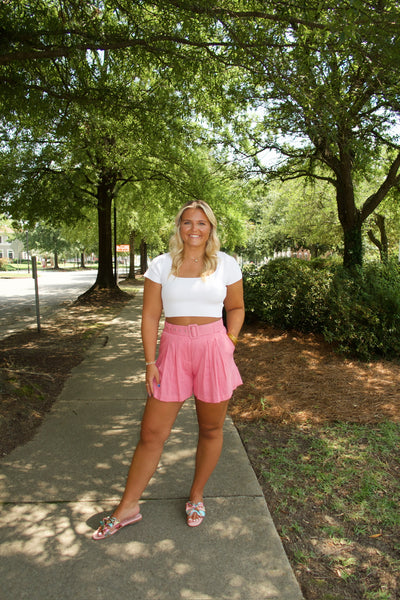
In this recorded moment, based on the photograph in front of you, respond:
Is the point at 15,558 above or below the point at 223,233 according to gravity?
below

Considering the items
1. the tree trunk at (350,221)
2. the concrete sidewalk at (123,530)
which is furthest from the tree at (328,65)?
the concrete sidewalk at (123,530)

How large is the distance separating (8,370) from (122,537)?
3.36 metres

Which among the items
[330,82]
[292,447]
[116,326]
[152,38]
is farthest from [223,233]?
[292,447]

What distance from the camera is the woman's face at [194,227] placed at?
2.60m

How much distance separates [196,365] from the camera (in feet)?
8.35

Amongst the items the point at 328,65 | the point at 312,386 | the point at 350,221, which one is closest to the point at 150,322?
the point at 312,386

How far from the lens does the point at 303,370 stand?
5.75 meters

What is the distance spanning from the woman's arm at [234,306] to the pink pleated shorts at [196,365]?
0.21 metres

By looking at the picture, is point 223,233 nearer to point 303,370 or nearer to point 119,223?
point 119,223

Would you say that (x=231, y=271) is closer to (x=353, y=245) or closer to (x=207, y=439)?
(x=207, y=439)

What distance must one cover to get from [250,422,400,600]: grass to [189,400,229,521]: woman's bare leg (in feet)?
1.76

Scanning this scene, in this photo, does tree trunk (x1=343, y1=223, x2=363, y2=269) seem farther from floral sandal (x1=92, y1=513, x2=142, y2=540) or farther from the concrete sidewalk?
floral sandal (x1=92, y1=513, x2=142, y2=540)

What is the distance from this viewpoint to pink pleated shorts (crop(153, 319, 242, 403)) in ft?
8.28

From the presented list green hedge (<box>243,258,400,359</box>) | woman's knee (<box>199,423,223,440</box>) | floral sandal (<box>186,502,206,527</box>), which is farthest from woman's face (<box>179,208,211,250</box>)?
green hedge (<box>243,258,400,359</box>)
